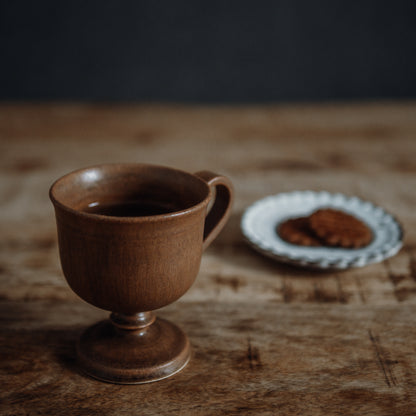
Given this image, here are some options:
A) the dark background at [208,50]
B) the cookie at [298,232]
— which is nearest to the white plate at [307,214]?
the cookie at [298,232]

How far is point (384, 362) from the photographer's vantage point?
1.74 ft

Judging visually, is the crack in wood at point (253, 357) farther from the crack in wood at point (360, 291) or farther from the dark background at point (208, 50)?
the dark background at point (208, 50)

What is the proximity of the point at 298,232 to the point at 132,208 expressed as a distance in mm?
292

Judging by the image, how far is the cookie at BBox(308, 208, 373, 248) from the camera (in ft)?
2.38

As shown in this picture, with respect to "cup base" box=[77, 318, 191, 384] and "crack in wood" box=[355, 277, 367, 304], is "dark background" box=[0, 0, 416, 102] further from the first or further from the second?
"cup base" box=[77, 318, 191, 384]

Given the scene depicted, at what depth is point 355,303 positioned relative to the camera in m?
0.64

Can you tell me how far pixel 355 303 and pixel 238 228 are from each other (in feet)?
0.80

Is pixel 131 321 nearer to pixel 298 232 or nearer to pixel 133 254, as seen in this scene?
pixel 133 254

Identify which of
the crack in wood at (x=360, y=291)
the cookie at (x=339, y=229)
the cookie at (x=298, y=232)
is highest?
the cookie at (x=339, y=229)

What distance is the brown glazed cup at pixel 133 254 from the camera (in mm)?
452

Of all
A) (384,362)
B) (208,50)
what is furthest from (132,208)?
(208,50)

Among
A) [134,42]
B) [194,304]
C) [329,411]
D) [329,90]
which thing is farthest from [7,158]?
[329,90]

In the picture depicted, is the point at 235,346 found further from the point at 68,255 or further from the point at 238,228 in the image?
the point at 238,228

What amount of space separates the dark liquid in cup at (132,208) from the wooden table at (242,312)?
135mm
